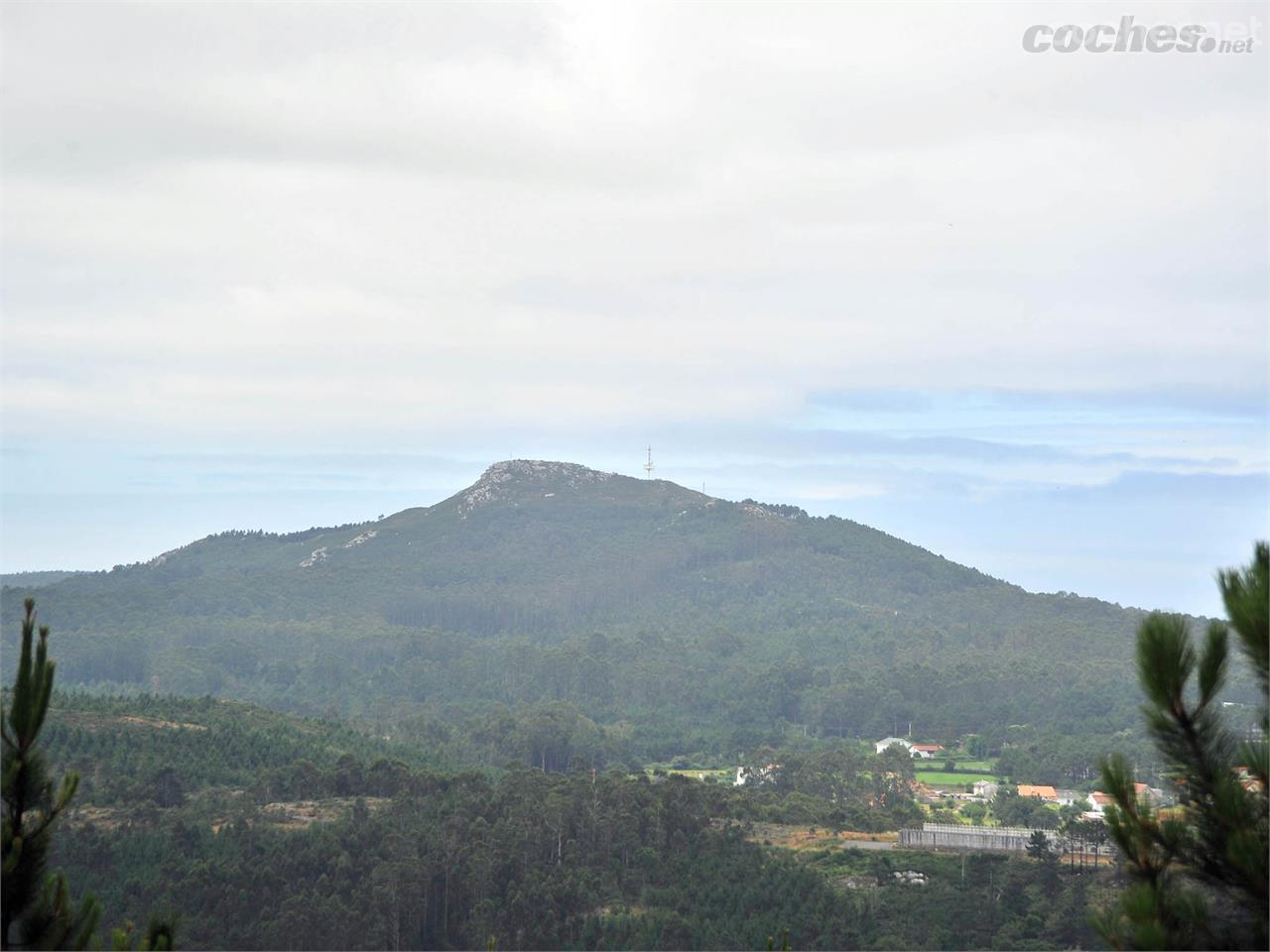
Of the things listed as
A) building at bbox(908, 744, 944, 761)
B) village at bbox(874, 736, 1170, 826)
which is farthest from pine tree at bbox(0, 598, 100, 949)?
building at bbox(908, 744, 944, 761)

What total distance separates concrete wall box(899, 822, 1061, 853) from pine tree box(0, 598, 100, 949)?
35798mm

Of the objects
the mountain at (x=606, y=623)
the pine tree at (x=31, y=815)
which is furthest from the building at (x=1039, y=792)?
the pine tree at (x=31, y=815)

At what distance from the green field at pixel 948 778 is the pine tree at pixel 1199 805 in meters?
57.6

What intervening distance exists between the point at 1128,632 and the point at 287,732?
69.7 m

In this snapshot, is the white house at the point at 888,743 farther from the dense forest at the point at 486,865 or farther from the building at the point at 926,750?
the dense forest at the point at 486,865

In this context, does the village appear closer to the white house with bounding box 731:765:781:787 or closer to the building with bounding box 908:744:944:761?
the building with bounding box 908:744:944:761

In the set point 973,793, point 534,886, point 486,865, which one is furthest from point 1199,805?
point 973,793

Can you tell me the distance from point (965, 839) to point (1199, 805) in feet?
122

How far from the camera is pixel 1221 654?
697cm

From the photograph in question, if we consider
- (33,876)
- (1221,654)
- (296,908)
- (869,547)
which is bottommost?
(296,908)

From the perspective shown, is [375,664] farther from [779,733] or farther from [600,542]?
[600,542]

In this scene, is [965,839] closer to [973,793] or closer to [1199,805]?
[973,793]

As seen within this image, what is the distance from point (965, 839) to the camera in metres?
42.5

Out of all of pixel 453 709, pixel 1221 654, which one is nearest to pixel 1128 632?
pixel 453 709
